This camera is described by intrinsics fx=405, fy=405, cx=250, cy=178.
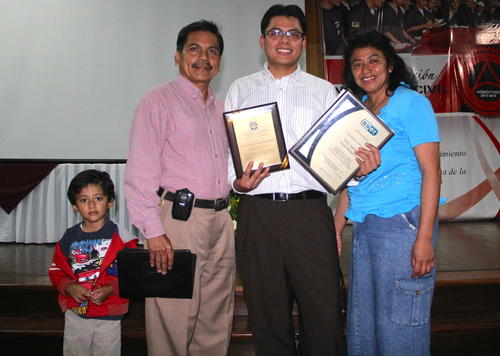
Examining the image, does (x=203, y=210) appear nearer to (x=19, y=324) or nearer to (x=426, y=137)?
(x=426, y=137)

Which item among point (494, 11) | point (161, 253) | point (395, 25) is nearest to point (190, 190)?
point (161, 253)

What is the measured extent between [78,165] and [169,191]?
2957 mm

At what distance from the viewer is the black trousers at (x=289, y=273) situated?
1.63 m

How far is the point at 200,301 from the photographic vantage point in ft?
5.96

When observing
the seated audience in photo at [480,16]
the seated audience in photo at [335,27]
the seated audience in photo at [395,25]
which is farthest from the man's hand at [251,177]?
the seated audience in photo at [480,16]

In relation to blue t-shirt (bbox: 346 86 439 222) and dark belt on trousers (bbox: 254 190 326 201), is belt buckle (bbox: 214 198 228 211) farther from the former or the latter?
blue t-shirt (bbox: 346 86 439 222)

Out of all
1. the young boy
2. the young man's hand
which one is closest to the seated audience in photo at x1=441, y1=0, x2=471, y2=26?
the young boy

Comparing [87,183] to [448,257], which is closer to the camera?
[87,183]

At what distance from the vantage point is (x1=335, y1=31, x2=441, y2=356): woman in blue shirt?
1514mm

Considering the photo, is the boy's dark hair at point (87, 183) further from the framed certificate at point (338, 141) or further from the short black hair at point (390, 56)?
the short black hair at point (390, 56)

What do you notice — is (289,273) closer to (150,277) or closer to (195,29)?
(150,277)

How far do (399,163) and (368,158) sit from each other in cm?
14

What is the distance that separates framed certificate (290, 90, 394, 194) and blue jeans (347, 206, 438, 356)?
0.23m

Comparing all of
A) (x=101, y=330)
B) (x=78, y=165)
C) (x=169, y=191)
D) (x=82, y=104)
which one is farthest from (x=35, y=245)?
(x=169, y=191)
